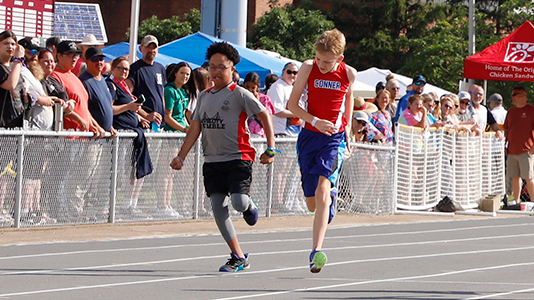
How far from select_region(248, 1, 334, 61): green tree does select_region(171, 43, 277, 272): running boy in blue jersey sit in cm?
3241

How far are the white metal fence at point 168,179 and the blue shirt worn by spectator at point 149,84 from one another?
23.1 inches

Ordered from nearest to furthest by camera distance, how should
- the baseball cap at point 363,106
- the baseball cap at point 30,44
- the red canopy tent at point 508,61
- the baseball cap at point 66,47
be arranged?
1. the baseball cap at point 30,44
2. the baseball cap at point 66,47
3. the baseball cap at point 363,106
4. the red canopy tent at point 508,61

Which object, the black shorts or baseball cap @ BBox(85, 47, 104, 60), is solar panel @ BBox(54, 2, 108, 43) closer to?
baseball cap @ BBox(85, 47, 104, 60)

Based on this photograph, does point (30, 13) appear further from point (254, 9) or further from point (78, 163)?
point (254, 9)

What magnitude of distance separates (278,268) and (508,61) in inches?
491

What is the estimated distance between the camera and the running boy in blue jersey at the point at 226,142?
8.44 meters

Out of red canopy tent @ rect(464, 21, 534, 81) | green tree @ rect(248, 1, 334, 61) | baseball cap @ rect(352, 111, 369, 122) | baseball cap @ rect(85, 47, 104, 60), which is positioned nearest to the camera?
baseball cap @ rect(85, 47, 104, 60)

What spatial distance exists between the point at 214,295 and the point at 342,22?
156 feet

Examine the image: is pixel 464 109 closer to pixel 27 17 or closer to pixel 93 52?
pixel 27 17

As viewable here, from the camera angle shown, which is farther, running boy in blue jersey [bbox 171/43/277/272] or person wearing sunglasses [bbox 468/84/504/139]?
person wearing sunglasses [bbox 468/84/504/139]

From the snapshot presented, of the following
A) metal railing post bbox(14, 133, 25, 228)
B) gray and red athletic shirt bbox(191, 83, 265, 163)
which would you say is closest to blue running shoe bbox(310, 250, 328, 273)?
gray and red athletic shirt bbox(191, 83, 265, 163)

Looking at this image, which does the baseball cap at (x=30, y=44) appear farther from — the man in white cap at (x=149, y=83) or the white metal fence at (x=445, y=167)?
the white metal fence at (x=445, y=167)


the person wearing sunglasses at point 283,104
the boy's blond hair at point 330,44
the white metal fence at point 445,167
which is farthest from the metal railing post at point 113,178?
the white metal fence at point 445,167

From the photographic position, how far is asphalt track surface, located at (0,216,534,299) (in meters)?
7.28
